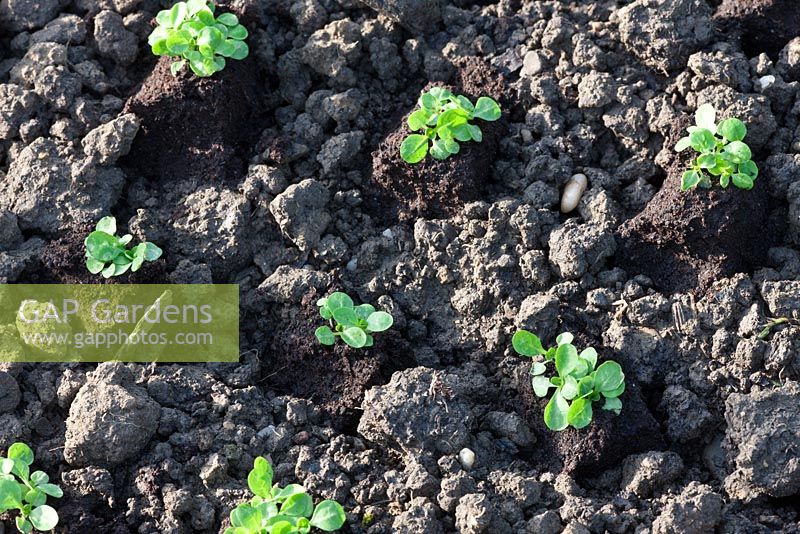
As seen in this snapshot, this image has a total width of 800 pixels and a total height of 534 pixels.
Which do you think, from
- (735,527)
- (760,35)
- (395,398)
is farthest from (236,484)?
(760,35)

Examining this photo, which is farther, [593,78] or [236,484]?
[593,78]

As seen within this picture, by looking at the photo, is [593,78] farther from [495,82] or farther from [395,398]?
[395,398]

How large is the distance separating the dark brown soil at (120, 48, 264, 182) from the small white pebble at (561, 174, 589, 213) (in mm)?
1009

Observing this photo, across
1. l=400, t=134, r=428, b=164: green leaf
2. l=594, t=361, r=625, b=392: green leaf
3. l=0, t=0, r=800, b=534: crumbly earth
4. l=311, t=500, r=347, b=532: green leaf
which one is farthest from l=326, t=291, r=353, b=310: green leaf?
l=594, t=361, r=625, b=392: green leaf

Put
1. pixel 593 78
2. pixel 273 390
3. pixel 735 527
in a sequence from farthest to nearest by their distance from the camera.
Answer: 1. pixel 593 78
2. pixel 273 390
3. pixel 735 527

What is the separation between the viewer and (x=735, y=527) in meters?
2.59

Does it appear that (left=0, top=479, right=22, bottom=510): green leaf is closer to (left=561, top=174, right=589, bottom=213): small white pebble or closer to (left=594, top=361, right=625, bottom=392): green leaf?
(left=594, top=361, right=625, bottom=392): green leaf

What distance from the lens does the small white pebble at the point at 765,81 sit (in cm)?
312

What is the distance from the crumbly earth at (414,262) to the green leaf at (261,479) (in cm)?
13

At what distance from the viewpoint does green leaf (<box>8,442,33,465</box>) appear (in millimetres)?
2729

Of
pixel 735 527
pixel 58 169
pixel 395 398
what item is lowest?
pixel 735 527

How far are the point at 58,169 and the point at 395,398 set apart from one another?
1339mm

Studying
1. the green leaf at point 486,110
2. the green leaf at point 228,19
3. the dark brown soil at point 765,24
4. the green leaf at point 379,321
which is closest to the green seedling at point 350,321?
the green leaf at point 379,321

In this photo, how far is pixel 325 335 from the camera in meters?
2.92
